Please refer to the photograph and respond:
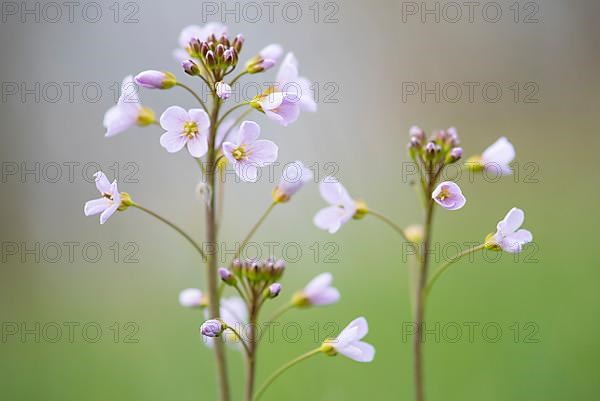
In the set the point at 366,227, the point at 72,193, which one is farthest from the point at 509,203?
the point at 72,193

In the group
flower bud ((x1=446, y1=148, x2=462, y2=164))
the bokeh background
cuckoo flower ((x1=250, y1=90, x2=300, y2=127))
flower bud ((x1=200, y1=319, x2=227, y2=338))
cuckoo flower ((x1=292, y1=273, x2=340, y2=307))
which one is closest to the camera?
flower bud ((x1=200, y1=319, x2=227, y2=338))

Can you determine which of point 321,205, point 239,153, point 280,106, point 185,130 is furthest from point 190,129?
point 321,205

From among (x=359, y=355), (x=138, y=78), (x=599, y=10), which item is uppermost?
(x=599, y=10)

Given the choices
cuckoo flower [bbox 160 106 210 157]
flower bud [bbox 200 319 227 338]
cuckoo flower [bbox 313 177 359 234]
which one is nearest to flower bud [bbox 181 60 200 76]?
cuckoo flower [bbox 160 106 210 157]

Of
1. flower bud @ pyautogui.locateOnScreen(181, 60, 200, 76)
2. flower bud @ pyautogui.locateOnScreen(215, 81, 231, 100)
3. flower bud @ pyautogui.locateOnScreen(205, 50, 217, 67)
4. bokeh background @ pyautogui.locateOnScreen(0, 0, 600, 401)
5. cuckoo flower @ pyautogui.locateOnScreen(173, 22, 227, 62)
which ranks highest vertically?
cuckoo flower @ pyautogui.locateOnScreen(173, 22, 227, 62)

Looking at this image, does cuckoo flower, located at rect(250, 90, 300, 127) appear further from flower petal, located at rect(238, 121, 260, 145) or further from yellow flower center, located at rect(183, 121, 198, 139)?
yellow flower center, located at rect(183, 121, 198, 139)

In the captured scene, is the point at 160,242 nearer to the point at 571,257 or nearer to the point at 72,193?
the point at 72,193

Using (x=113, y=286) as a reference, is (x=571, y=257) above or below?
above

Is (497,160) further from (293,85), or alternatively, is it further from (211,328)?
(211,328)
